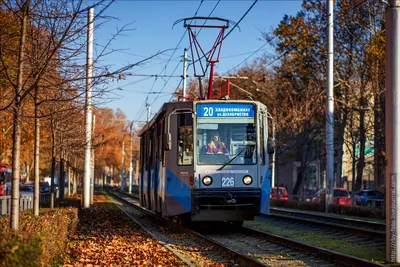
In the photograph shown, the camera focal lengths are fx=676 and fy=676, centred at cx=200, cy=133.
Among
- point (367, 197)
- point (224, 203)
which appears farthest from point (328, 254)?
point (367, 197)

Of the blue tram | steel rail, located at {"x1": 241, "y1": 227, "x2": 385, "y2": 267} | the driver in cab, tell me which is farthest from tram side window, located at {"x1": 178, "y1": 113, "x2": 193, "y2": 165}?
steel rail, located at {"x1": 241, "y1": 227, "x2": 385, "y2": 267}

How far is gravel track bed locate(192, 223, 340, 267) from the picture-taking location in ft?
40.4

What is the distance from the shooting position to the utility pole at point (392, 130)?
11594 mm

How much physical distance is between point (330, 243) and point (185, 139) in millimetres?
4636

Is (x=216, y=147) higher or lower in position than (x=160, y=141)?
lower

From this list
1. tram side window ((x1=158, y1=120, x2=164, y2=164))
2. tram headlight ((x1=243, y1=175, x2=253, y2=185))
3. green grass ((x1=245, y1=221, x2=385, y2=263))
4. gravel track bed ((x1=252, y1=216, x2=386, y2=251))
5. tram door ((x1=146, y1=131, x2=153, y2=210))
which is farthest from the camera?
tram door ((x1=146, y1=131, x2=153, y2=210))

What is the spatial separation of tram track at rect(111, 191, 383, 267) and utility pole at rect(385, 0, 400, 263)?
828 millimetres

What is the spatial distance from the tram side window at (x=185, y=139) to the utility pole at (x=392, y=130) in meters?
6.61

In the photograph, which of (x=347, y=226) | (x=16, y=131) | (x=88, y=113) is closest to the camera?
(x=16, y=131)

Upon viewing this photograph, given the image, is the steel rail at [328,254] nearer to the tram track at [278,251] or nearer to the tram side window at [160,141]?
the tram track at [278,251]

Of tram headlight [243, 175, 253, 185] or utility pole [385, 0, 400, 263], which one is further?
tram headlight [243, 175, 253, 185]

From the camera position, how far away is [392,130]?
1179 cm

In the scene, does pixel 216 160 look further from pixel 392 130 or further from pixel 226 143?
pixel 392 130

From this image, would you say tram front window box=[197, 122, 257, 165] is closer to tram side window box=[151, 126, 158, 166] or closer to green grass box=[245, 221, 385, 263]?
green grass box=[245, 221, 385, 263]
